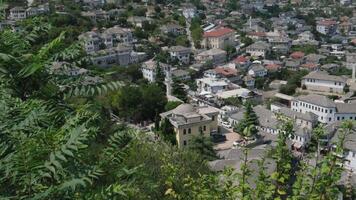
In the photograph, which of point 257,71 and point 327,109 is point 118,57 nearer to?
point 257,71

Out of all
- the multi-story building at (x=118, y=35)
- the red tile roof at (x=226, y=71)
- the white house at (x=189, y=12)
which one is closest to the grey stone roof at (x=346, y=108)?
the red tile roof at (x=226, y=71)

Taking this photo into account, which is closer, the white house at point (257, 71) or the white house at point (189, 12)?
the white house at point (257, 71)

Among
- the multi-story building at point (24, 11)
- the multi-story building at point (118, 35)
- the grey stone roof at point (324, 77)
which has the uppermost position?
the multi-story building at point (24, 11)

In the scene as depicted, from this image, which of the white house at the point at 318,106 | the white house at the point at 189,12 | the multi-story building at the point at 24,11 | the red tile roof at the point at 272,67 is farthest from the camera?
the white house at the point at 189,12

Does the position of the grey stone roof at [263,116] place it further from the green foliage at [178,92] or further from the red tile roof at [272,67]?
the red tile roof at [272,67]

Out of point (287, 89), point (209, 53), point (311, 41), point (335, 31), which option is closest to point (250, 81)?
point (287, 89)

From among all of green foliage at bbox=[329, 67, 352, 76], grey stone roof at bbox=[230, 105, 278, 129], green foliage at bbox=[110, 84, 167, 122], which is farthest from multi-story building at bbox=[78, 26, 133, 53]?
green foliage at bbox=[329, 67, 352, 76]

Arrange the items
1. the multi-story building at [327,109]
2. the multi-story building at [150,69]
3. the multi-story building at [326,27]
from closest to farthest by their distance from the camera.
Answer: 1. the multi-story building at [327,109]
2. the multi-story building at [150,69]
3. the multi-story building at [326,27]
